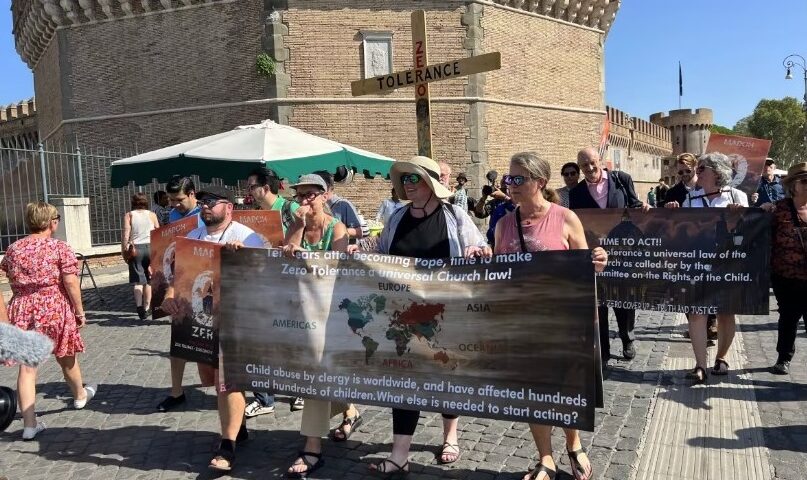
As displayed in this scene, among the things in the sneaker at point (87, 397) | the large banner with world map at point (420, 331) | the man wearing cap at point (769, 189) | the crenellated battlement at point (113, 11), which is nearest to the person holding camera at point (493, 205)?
the large banner with world map at point (420, 331)

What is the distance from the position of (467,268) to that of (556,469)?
1.28 metres

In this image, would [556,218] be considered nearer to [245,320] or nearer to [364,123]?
[245,320]

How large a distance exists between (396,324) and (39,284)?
2.87 meters

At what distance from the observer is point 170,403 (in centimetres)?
479

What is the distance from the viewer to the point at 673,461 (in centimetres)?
355

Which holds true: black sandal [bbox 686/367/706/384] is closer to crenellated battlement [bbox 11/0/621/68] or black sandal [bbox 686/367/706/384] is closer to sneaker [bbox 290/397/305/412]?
sneaker [bbox 290/397/305/412]

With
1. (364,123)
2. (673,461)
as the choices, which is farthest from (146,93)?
(673,461)

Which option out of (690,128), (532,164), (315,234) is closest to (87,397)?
(315,234)

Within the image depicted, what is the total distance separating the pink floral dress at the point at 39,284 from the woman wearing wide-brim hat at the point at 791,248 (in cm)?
539

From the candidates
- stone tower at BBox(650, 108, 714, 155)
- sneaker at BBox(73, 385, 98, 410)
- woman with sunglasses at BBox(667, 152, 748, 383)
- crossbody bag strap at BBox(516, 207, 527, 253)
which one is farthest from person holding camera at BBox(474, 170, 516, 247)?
stone tower at BBox(650, 108, 714, 155)

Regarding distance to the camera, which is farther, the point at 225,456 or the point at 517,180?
the point at 225,456

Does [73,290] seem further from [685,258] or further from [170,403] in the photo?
[685,258]

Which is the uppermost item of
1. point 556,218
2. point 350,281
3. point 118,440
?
point 556,218

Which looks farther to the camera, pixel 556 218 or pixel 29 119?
pixel 29 119
